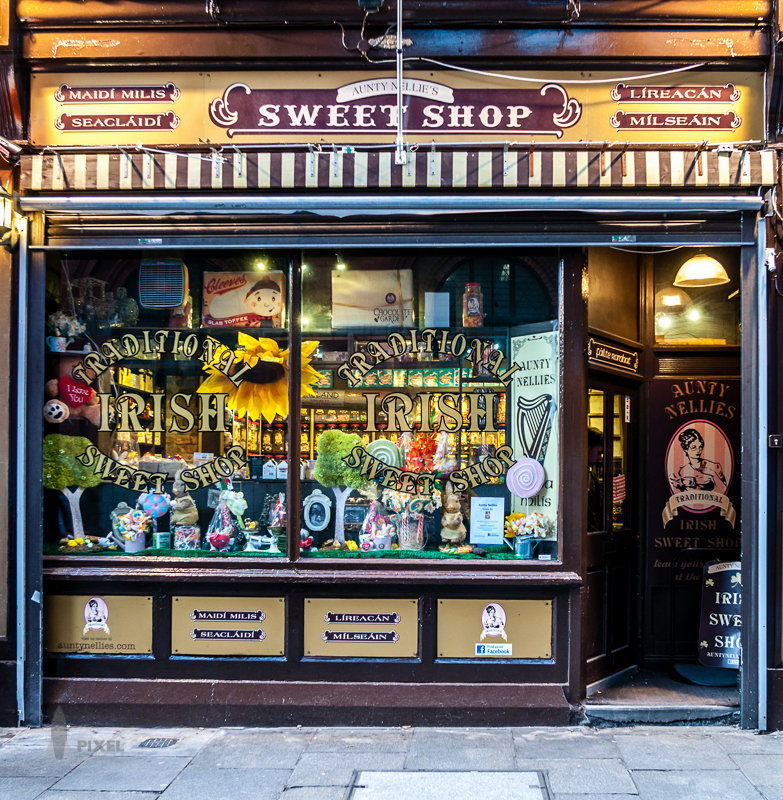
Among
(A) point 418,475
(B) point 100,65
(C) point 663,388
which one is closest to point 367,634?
(A) point 418,475

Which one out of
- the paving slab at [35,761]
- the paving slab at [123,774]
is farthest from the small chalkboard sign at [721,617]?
the paving slab at [35,761]

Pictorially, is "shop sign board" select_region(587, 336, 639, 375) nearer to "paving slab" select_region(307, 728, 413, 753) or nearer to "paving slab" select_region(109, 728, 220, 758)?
"paving slab" select_region(307, 728, 413, 753)

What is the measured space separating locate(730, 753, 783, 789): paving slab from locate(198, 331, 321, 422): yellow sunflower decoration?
3979mm

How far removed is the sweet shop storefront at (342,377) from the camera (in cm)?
533

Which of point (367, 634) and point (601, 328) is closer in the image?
point (367, 634)

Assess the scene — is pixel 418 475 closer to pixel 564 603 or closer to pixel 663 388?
pixel 564 603

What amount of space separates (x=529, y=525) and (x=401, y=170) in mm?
2931

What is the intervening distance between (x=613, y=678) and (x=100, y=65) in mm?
6466

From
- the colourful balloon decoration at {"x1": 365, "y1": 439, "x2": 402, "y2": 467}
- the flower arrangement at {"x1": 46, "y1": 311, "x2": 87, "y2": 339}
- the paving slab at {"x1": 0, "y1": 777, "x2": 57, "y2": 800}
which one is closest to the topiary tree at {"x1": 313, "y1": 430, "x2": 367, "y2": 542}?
the colourful balloon decoration at {"x1": 365, "y1": 439, "x2": 402, "y2": 467}

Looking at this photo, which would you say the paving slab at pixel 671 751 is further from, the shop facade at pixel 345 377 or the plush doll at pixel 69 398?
the plush doll at pixel 69 398

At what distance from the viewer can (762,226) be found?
17.4 feet

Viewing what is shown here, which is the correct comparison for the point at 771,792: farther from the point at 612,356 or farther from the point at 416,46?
the point at 416,46

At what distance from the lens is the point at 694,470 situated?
21.9 ft

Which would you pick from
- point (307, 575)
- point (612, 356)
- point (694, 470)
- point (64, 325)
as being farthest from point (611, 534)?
point (64, 325)
